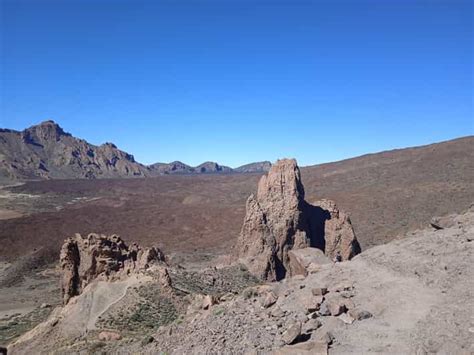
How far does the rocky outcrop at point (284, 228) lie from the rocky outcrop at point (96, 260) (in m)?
5.81

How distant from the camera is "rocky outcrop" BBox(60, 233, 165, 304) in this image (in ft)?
73.3

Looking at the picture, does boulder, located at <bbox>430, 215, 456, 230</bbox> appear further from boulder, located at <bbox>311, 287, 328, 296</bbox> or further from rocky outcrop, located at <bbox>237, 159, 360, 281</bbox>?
rocky outcrop, located at <bbox>237, 159, 360, 281</bbox>

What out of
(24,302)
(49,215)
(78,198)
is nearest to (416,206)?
(24,302)

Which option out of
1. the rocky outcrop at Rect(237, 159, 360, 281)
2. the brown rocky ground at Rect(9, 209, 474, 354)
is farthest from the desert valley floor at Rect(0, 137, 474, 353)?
the rocky outcrop at Rect(237, 159, 360, 281)

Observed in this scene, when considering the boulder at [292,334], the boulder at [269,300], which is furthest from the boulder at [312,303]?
the boulder at [292,334]

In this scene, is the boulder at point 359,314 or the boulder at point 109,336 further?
the boulder at point 109,336

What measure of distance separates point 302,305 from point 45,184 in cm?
14924

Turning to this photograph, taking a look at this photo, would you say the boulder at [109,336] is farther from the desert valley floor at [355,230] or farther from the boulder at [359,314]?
the boulder at [359,314]

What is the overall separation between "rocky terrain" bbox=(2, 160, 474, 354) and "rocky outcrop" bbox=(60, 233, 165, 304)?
0.18 ft

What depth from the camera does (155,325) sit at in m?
17.9

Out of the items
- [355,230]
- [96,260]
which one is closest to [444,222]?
[96,260]

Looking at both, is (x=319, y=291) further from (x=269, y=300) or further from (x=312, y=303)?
(x=269, y=300)

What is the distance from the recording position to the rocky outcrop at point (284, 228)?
1058 inches

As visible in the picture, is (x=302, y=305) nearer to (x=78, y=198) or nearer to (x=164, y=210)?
(x=164, y=210)
